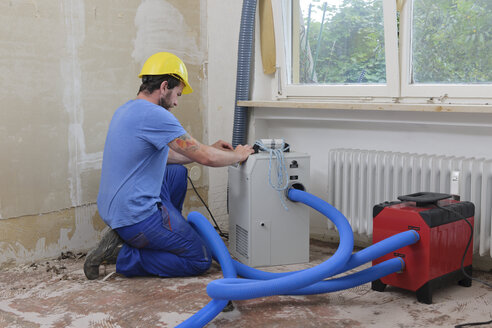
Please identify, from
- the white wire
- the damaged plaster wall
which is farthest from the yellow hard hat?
the white wire

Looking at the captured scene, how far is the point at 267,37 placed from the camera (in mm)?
3699

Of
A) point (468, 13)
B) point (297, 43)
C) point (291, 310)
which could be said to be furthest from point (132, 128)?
point (468, 13)

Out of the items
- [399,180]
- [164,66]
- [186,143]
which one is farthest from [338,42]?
[186,143]

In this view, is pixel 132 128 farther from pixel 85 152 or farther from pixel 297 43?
pixel 297 43

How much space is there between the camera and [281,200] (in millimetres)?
2998

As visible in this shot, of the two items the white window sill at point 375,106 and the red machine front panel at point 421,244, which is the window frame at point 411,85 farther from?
the red machine front panel at point 421,244

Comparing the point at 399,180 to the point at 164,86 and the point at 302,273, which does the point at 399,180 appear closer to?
the point at 302,273

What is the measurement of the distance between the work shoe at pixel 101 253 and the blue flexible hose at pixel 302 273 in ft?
Answer: 1.35

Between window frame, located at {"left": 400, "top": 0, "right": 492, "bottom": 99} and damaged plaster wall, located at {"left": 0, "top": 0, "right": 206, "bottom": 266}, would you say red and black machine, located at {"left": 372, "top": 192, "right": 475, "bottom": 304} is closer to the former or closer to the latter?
window frame, located at {"left": 400, "top": 0, "right": 492, "bottom": 99}

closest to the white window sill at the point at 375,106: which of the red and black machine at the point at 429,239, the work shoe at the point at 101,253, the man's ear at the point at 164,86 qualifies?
the red and black machine at the point at 429,239

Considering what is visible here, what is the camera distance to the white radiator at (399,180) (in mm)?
2742

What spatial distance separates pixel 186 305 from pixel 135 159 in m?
0.78

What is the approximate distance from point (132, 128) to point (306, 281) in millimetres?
1184

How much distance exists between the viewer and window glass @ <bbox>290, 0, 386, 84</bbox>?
10.7 ft
